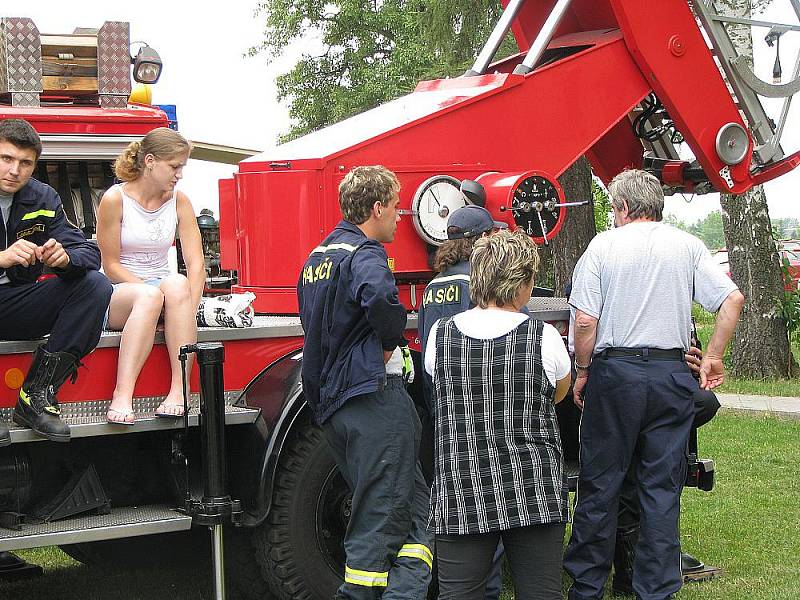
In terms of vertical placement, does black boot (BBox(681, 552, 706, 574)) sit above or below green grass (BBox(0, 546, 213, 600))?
above

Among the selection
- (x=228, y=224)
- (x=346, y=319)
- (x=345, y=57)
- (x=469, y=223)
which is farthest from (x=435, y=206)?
(x=345, y=57)

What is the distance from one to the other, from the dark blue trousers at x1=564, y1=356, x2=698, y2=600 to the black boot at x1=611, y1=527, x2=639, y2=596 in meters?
0.39

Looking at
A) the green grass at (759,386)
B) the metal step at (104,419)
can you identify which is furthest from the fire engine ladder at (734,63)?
the green grass at (759,386)

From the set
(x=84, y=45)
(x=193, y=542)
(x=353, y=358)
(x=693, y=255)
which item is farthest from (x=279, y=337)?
(x=84, y=45)

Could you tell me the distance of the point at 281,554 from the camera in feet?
16.1

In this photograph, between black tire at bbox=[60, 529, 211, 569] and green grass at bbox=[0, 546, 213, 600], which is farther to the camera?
green grass at bbox=[0, 546, 213, 600]

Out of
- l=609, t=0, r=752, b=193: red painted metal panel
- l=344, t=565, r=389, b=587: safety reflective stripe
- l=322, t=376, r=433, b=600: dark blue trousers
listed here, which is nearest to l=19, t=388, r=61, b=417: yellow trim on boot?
l=322, t=376, r=433, b=600: dark blue trousers

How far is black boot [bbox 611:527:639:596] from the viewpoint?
18.1 feet

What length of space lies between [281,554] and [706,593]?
2067 mm

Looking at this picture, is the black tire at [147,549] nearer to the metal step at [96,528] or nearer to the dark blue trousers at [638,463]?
the metal step at [96,528]

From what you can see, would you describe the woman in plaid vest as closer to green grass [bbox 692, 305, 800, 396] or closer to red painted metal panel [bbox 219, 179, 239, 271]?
red painted metal panel [bbox 219, 179, 239, 271]

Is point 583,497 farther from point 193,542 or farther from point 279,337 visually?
point 193,542

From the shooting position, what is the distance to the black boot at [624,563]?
5.52 meters

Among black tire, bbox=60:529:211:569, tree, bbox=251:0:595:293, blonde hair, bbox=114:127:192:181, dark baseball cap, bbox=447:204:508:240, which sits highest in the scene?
tree, bbox=251:0:595:293
